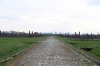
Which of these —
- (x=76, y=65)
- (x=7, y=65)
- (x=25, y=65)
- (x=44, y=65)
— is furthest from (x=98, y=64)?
(x=7, y=65)

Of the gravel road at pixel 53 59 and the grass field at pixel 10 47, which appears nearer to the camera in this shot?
the gravel road at pixel 53 59

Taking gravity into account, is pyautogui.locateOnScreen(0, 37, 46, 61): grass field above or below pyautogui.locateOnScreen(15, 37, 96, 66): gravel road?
above

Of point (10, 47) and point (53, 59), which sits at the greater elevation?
point (10, 47)

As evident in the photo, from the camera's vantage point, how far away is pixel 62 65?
12711 millimetres

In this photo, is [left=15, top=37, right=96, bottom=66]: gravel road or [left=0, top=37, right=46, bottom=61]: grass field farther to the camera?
[left=0, top=37, right=46, bottom=61]: grass field

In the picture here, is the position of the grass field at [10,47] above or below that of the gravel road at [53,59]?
above

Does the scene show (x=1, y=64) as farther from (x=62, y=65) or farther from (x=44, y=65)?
(x=62, y=65)

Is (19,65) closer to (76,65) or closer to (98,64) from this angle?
(76,65)

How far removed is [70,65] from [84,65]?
2.88 ft

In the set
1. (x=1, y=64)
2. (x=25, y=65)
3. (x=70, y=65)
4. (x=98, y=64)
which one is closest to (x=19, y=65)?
(x=25, y=65)

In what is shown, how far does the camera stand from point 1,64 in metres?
12.9

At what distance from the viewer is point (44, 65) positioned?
41.3ft

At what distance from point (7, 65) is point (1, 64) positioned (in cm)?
51

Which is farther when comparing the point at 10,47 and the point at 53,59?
the point at 10,47
